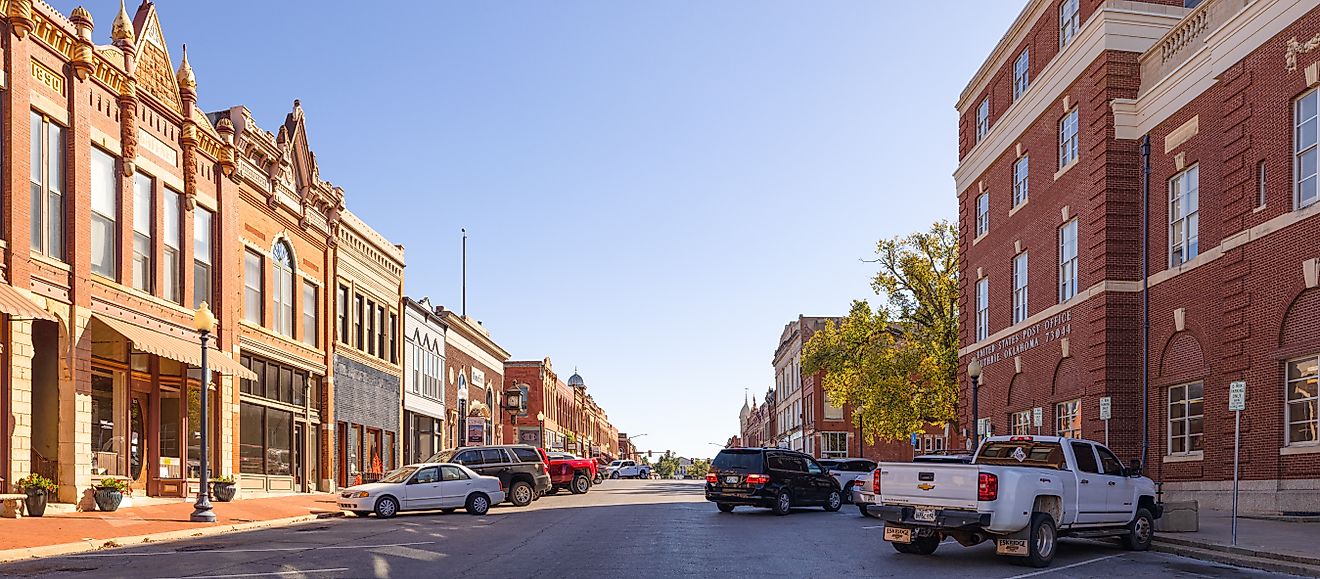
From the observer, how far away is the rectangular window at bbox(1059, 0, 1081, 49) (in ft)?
112

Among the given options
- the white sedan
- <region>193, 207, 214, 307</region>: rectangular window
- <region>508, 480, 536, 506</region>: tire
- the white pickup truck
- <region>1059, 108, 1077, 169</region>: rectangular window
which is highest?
<region>1059, 108, 1077, 169</region>: rectangular window

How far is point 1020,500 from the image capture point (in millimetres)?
15688

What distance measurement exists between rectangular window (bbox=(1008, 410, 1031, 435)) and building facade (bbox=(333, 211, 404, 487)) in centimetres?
2083

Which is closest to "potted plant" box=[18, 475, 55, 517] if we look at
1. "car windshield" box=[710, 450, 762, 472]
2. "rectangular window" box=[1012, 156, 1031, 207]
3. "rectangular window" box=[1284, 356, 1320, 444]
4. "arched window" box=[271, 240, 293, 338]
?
"car windshield" box=[710, 450, 762, 472]

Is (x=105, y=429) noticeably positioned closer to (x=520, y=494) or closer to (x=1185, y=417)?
(x=520, y=494)

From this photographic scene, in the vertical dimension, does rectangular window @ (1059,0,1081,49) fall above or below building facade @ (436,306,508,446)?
above

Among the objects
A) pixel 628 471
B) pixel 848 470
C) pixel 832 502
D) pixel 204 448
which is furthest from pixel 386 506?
pixel 628 471

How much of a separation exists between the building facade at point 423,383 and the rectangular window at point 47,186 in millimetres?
26591

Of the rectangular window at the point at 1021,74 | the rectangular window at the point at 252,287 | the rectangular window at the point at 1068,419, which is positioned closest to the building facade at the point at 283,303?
the rectangular window at the point at 252,287

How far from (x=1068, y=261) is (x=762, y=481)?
11831 mm

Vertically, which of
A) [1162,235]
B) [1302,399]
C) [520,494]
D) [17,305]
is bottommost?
[520,494]

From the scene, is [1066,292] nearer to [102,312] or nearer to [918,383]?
[918,383]

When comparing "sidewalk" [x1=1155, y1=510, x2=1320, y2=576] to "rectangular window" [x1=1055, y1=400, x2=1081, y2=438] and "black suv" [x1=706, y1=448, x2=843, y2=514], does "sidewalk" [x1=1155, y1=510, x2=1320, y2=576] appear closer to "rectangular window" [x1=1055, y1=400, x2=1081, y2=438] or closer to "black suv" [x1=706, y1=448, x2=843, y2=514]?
"black suv" [x1=706, y1=448, x2=843, y2=514]

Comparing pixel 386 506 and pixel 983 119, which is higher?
pixel 983 119
